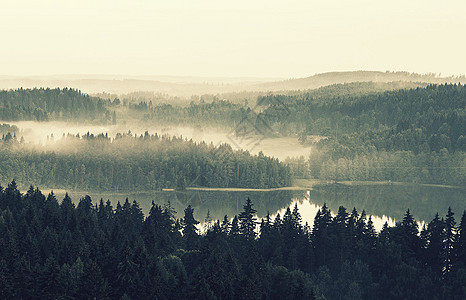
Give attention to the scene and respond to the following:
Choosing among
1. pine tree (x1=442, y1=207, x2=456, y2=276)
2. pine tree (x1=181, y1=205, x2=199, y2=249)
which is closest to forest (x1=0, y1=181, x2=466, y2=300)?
pine tree (x1=442, y1=207, x2=456, y2=276)

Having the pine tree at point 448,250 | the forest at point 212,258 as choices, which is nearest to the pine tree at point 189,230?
the forest at point 212,258

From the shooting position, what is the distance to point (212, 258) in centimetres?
9588

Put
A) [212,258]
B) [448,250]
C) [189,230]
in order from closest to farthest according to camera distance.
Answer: [212,258]
[448,250]
[189,230]

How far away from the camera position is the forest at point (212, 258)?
89562 millimetres

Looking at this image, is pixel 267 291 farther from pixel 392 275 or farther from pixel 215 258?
pixel 392 275

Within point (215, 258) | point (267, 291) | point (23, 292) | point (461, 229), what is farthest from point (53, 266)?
point (461, 229)

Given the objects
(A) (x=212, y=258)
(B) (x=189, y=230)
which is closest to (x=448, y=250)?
(A) (x=212, y=258)

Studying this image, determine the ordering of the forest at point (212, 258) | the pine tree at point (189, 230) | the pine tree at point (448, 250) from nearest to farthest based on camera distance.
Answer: the forest at point (212, 258)
the pine tree at point (448, 250)
the pine tree at point (189, 230)

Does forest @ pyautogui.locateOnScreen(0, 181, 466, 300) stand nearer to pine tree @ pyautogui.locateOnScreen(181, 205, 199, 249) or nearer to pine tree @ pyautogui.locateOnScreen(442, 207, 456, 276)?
pine tree @ pyautogui.locateOnScreen(442, 207, 456, 276)

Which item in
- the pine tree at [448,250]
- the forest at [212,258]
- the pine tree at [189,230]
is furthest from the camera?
the pine tree at [189,230]

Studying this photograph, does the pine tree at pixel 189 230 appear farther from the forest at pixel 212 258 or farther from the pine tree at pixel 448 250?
the pine tree at pixel 448 250

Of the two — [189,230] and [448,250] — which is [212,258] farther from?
[448,250]

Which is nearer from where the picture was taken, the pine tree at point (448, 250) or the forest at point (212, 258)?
the forest at point (212, 258)

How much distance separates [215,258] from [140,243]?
29.8 ft
